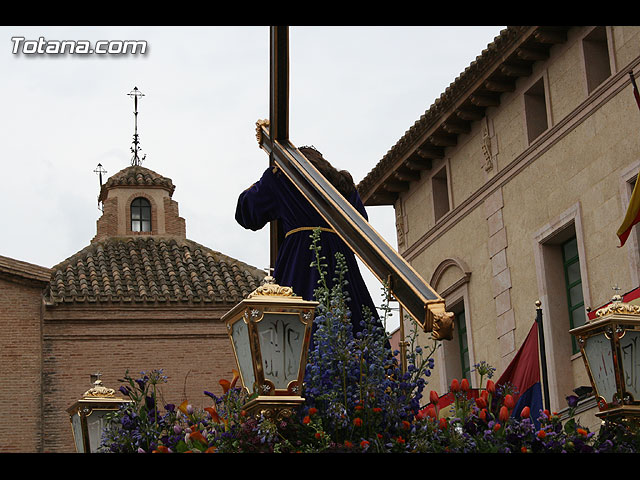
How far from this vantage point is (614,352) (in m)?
5.35

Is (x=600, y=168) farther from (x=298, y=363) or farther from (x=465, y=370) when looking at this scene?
(x=298, y=363)

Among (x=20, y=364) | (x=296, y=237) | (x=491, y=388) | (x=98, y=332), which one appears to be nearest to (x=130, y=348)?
(x=98, y=332)

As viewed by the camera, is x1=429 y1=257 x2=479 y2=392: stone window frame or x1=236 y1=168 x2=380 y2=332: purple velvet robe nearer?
x1=236 y1=168 x2=380 y2=332: purple velvet robe

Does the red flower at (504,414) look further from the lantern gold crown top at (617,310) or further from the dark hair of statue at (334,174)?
the dark hair of statue at (334,174)

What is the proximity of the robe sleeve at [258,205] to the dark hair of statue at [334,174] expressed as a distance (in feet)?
0.81

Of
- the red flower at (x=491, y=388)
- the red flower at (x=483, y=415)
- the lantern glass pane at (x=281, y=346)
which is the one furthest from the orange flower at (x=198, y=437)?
the red flower at (x=491, y=388)

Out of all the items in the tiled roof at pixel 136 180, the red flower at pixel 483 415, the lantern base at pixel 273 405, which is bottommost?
the red flower at pixel 483 415

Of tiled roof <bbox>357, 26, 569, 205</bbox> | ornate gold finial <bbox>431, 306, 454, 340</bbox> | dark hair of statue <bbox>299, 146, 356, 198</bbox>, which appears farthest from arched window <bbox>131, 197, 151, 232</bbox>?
ornate gold finial <bbox>431, 306, 454, 340</bbox>

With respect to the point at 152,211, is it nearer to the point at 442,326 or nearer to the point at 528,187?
the point at 528,187

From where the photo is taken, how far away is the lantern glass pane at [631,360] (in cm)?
516

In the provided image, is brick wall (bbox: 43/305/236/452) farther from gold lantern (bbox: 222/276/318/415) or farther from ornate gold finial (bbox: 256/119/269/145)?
gold lantern (bbox: 222/276/318/415)

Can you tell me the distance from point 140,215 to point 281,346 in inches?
1105

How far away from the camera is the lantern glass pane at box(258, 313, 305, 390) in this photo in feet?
14.1

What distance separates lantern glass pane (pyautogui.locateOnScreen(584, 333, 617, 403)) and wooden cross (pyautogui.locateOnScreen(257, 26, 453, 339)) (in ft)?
4.06
